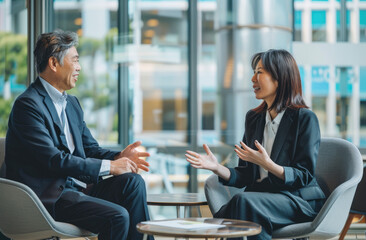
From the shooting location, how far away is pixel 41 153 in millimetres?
2629

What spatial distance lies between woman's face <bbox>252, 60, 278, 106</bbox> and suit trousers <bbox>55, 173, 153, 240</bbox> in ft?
2.50

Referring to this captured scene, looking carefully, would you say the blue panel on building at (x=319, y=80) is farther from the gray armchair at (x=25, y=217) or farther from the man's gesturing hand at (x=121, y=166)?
the gray armchair at (x=25, y=217)

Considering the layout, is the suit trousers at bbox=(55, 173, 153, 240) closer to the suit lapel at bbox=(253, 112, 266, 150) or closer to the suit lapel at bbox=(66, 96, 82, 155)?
the suit lapel at bbox=(66, 96, 82, 155)

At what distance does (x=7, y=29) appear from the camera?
5.02 meters

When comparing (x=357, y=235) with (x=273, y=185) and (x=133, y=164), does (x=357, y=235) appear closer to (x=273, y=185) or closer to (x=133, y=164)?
(x=273, y=185)

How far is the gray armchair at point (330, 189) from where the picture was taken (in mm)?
2604

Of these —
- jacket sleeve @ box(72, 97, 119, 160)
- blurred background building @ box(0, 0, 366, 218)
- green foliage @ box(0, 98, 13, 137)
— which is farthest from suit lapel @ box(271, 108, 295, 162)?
green foliage @ box(0, 98, 13, 137)

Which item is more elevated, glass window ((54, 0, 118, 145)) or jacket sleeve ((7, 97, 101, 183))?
glass window ((54, 0, 118, 145))

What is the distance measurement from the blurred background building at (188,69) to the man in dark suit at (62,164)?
2231 mm

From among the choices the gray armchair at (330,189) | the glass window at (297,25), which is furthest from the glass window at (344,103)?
the gray armchair at (330,189)

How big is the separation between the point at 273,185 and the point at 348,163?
16.7 inches

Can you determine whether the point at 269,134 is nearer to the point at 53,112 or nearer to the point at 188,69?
the point at 53,112

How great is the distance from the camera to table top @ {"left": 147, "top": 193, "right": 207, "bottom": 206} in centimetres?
286

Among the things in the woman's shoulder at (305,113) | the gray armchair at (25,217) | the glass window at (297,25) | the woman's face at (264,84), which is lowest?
the gray armchair at (25,217)
